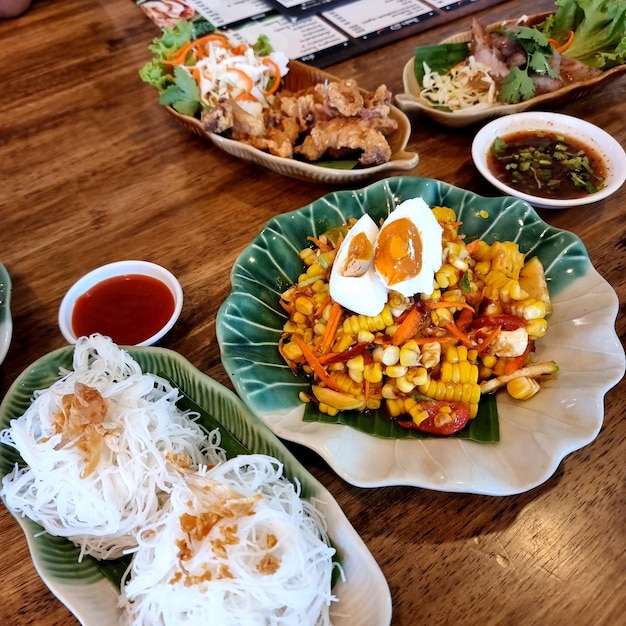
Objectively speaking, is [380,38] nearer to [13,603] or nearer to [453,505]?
[453,505]

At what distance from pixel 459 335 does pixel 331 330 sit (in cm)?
45

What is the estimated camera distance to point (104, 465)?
1.53 meters

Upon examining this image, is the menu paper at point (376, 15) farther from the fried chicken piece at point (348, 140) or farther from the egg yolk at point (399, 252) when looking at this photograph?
the egg yolk at point (399, 252)

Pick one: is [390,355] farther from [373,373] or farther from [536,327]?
[536,327]

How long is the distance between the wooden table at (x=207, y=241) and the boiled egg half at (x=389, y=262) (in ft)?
1.85

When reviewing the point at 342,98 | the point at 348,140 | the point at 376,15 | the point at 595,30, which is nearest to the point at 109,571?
the point at 348,140

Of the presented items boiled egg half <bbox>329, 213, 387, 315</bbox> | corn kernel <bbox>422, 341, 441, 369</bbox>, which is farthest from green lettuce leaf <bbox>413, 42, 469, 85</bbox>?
corn kernel <bbox>422, 341, 441, 369</bbox>

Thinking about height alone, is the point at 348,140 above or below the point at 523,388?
above

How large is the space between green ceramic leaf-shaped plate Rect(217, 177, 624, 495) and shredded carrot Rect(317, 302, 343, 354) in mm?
142

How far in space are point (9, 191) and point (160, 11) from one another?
198cm

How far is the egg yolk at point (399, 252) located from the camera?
5.84 feet

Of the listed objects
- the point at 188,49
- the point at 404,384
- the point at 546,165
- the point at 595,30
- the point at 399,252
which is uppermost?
the point at 188,49

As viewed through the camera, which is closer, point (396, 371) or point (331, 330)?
point (396, 371)

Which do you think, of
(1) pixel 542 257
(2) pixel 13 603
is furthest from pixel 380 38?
(2) pixel 13 603
